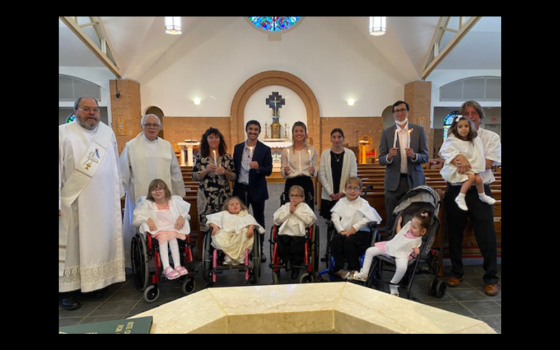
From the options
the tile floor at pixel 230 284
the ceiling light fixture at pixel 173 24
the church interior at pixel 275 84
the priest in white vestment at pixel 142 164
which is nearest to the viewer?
the ceiling light fixture at pixel 173 24

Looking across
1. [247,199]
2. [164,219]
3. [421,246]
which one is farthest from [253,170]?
[421,246]

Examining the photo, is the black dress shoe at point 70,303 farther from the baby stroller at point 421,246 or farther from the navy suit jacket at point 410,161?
the navy suit jacket at point 410,161

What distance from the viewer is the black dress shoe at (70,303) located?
2.64 m

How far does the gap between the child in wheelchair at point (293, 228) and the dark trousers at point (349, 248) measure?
293 mm

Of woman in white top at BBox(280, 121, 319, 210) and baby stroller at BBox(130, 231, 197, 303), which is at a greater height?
woman in white top at BBox(280, 121, 319, 210)

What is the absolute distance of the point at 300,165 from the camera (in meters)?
3.69

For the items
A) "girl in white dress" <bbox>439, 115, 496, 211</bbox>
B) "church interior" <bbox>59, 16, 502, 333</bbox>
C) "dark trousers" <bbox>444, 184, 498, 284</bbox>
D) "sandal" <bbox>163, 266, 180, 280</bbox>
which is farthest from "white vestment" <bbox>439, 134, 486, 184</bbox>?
"church interior" <bbox>59, 16, 502, 333</bbox>

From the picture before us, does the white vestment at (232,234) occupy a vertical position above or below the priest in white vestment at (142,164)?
below

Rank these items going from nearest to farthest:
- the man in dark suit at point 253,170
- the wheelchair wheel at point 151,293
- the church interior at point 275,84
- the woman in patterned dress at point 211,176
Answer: the wheelchair wheel at point 151,293 < the woman in patterned dress at point 211,176 < the man in dark suit at point 253,170 < the church interior at point 275,84

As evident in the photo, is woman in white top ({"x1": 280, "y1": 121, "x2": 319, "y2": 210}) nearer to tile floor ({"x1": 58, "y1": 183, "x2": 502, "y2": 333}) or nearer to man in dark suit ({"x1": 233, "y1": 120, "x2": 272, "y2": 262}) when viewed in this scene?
man in dark suit ({"x1": 233, "y1": 120, "x2": 272, "y2": 262})

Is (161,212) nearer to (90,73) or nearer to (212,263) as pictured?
(212,263)

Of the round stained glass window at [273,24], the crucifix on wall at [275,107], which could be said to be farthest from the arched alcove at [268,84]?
the round stained glass window at [273,24]

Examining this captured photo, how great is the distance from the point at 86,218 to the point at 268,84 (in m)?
10.2

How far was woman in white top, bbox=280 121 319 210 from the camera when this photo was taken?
12.0 feet
